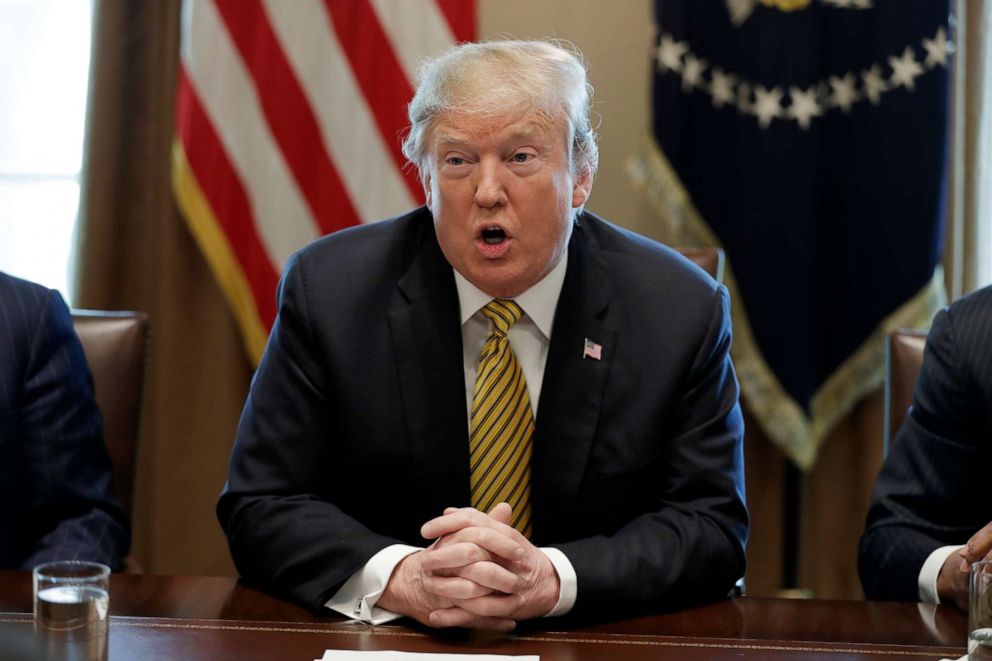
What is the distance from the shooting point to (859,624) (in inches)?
67.7

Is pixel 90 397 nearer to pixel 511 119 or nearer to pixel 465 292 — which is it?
pixel 465 292

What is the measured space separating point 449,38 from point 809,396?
1.48 meters

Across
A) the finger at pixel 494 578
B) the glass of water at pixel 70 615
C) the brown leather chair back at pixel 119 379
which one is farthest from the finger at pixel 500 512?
the brown leather chair back at pixel 119 379

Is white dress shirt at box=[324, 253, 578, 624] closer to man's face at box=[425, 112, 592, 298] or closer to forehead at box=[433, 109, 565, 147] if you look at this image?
man's face at box=[425, 112, 592, 298]

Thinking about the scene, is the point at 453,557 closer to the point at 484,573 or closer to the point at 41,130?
the point at 484,573

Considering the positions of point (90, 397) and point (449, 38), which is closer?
point (90, 397)

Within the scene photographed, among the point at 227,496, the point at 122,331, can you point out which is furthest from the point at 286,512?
the point at 122,331

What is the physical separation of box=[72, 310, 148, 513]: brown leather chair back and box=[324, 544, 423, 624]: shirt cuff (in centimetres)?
83

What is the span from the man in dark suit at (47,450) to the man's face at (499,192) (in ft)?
2.60

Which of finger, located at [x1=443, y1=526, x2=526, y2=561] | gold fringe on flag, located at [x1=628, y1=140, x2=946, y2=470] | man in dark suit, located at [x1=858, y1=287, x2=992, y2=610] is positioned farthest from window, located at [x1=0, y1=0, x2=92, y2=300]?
man in dark suit, located at [x1=858, y1=287, x2=992, y2=610]

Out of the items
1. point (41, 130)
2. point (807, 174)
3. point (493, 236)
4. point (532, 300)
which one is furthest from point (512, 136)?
point (41, 130)

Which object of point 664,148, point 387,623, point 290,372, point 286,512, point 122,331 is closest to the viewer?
point 387,623

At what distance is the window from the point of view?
3742mm

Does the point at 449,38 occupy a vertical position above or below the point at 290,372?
above
